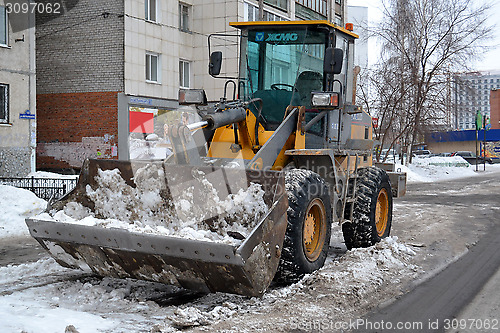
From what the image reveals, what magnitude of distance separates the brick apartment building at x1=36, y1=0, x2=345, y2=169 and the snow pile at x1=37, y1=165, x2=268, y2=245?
48.3 feet

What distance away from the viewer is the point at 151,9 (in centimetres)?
2191

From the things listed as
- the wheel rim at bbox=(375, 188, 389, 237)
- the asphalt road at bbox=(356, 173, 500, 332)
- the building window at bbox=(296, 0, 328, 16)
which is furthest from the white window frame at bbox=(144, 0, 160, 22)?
the asphalt road at bbox=(356, 173, 500, 332)

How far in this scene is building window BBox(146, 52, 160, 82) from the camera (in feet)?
72.0

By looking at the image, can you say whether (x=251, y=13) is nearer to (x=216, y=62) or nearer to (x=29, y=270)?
(x=216, y=62)

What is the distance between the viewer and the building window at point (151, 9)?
21.7 meters

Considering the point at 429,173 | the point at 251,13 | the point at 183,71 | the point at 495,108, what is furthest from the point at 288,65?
the point at 495,108

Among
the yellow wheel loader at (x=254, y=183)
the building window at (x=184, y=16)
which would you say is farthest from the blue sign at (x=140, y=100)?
the yellow wheel loader at (x=254, y=183)

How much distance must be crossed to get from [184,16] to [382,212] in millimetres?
18491

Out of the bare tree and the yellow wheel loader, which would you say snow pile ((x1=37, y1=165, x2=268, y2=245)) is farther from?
the bare tree

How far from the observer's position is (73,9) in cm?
2191

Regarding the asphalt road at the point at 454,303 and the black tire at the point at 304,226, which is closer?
the asphalt road at the point at 454,303

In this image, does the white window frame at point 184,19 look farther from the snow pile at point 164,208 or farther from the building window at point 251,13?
the snow pile at point 164,208

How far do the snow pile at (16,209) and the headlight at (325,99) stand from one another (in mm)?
5820

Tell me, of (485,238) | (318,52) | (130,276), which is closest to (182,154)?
(130,276)
